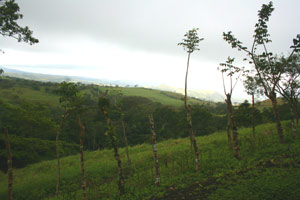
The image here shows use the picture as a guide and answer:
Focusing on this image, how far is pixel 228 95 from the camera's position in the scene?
15320 millimetres

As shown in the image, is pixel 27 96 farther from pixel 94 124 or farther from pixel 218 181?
pixel 218 181

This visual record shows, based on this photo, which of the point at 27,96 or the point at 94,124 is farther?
the point at 27,96

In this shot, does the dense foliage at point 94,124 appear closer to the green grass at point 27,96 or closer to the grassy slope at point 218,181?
the green grass at point 27,96

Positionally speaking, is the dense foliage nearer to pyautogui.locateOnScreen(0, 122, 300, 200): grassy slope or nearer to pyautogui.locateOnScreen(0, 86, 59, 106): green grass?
pyautogui.locateOnScreen(0, 86, 59, 106): green grass

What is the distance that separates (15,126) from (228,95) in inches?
1149

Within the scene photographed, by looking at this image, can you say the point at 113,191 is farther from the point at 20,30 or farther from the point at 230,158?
the point at 20,30

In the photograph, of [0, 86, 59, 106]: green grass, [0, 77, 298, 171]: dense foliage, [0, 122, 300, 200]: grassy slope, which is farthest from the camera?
[0, 86, 59, 106]: green grass

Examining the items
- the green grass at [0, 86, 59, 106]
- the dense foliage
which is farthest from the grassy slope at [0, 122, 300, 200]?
the green grass at [0, 86, 59, 106]

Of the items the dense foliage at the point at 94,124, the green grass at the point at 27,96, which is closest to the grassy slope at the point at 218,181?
the dense foliage at the point at 94,124

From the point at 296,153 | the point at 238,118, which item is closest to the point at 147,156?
the point at 296,153

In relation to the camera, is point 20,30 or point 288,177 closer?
point 288,177

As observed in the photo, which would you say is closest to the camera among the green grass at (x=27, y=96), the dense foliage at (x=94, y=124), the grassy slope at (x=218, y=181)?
the grassy slope at (x=218, y=181)

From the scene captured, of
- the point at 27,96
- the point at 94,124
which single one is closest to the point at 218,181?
the point at 94,124

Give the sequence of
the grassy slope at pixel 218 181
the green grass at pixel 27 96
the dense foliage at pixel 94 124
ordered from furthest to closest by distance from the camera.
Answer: the green grass at pixel 27 96
the dense foliage at pixel 94 124
the grassy slope at pixel 218 181
